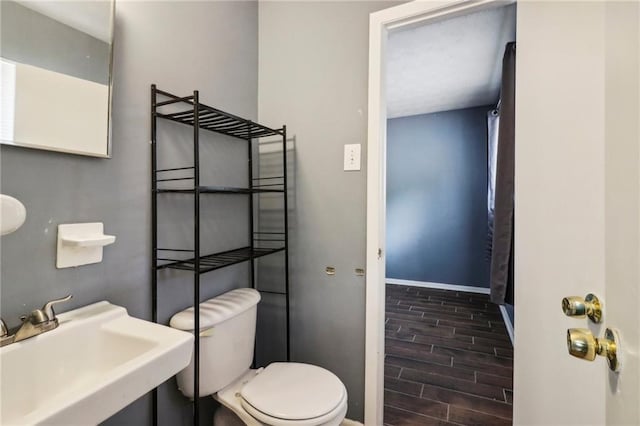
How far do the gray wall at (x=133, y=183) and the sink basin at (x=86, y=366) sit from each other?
11 centimetres

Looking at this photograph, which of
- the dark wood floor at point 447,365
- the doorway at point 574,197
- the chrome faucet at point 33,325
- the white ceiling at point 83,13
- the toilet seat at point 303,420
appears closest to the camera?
the doorway at point 574,197

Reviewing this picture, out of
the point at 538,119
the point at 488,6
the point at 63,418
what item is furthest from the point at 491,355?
the point at 63,418

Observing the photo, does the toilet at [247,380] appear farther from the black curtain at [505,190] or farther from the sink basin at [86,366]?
the black curtain at [505,190]

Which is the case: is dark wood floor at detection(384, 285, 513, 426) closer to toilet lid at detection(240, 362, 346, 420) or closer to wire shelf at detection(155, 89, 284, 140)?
toilet lid at detection(240, 362, 346, 420)

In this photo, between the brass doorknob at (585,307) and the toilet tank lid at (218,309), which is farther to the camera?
the toilet tank lid at (218,309)

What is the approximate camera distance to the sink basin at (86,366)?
0.57m

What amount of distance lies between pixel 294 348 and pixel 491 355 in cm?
159

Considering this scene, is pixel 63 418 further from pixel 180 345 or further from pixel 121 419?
pixel 121 419

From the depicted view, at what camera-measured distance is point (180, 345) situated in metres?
0.76

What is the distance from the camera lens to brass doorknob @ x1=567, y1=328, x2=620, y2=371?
48 cm

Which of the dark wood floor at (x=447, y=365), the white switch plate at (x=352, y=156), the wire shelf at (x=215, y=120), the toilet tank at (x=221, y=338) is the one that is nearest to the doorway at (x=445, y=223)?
the dark wood floor at (x=447, y=365)

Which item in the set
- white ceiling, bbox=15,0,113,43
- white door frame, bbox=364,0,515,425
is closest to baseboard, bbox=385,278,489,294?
white door frame, bbox=364,0,515,425

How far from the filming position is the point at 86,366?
2.78 ft

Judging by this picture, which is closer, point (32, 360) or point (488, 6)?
point (32, 360)
